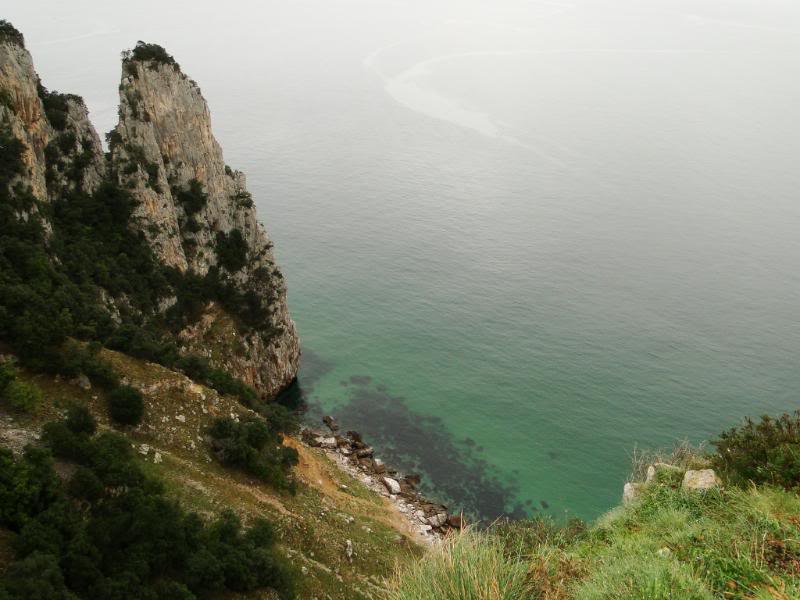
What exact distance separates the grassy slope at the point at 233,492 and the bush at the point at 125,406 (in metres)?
0.54

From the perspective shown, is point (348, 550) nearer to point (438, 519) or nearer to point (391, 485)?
point (438, 519)

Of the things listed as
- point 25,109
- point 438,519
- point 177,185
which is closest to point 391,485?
point 438,519

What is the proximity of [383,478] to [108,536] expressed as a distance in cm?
3145

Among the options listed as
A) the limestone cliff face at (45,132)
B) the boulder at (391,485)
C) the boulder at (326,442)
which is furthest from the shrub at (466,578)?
the boulder at (326,442)

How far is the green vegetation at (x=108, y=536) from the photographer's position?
20062mm

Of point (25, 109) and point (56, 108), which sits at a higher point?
point (56, 108)

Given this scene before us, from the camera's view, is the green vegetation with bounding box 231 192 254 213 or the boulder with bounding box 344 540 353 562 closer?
the boulder with bounding box 344 540 353 562

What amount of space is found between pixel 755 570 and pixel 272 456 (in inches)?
1258

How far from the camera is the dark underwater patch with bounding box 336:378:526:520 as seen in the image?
51781 millimetres

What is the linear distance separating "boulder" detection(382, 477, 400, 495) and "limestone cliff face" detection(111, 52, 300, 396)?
1802 cm

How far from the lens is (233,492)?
1268 inches

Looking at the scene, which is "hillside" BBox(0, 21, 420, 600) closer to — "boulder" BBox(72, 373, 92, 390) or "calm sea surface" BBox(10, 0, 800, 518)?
"boulder" BBox(72, 373, 92, 390)

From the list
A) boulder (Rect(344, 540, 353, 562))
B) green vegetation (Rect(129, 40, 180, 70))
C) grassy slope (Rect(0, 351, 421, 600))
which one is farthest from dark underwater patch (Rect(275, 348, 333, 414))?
green vegetation (Rect(129, 40, 180, 70))

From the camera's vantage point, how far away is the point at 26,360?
30656 millimetres
